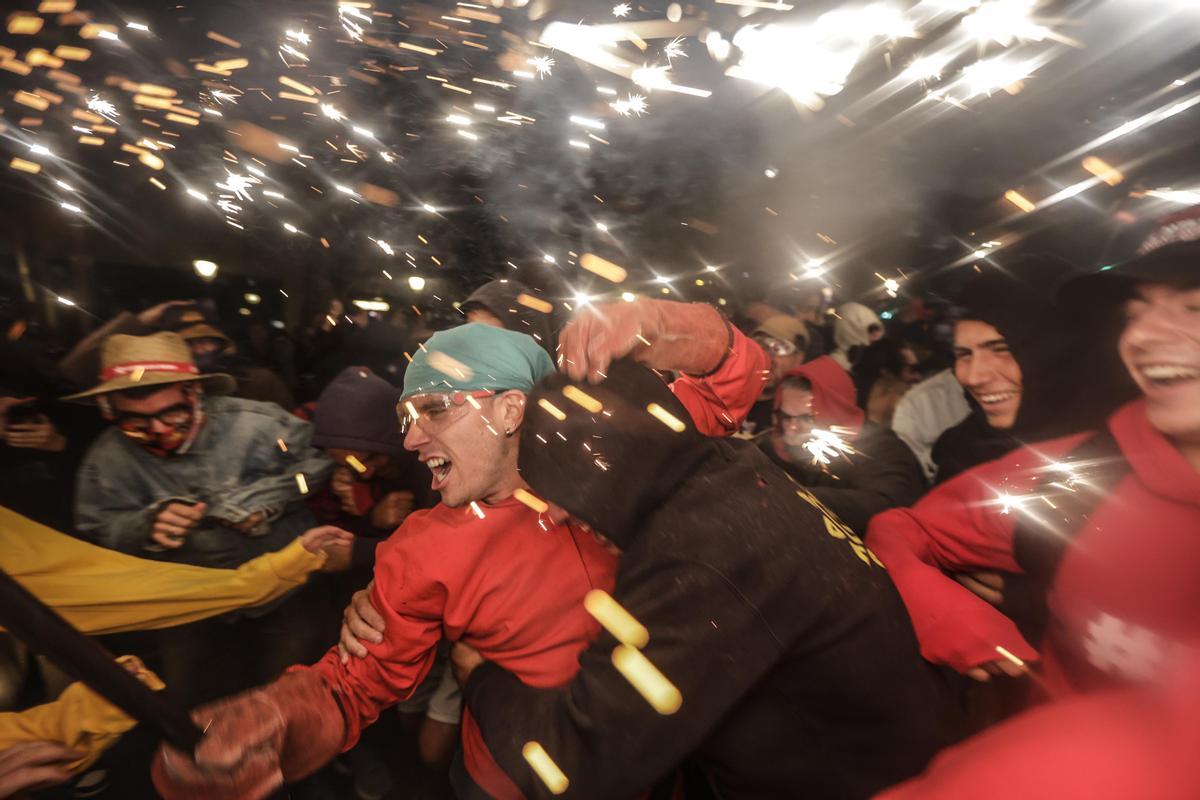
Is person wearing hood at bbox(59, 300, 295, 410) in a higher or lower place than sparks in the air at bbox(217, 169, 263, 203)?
higher

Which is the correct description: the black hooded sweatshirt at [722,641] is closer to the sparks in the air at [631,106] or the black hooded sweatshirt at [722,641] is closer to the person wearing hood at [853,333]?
the person wearing hood at [853,333]

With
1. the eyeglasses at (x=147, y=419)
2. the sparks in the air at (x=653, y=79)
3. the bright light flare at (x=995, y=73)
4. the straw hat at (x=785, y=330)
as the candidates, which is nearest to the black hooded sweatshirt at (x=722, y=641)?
the eyeglasses at (x=147, y=419)

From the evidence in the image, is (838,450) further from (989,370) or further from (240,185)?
(240,185)

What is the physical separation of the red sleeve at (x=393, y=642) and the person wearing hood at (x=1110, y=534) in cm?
141

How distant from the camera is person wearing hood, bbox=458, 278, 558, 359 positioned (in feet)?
10.3

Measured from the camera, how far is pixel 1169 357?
114 cm

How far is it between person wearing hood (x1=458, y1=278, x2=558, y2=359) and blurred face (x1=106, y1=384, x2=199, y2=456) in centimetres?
150

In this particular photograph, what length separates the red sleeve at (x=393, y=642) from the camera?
146 cm

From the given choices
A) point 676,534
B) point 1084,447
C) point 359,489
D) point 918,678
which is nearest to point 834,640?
point 918,678

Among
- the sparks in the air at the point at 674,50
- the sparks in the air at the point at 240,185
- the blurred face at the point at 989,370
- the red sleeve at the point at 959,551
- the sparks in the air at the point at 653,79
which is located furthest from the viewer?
the sparks in the air at the point at 653,79

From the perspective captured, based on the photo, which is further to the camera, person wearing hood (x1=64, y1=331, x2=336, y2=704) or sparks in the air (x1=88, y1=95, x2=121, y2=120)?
sparks in the air (x1=88, y1=95, x2=121, y2=120)

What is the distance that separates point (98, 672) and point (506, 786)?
3.96ft

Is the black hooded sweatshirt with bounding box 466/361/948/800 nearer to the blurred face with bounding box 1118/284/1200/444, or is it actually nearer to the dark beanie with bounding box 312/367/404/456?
the blurred face with bounding box 1118/284/1200/444

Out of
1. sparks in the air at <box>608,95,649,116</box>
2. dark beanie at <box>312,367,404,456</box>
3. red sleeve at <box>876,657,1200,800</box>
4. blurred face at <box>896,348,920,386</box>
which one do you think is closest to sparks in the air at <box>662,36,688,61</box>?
sparks in the air at <box>608,95,649,116</box>
